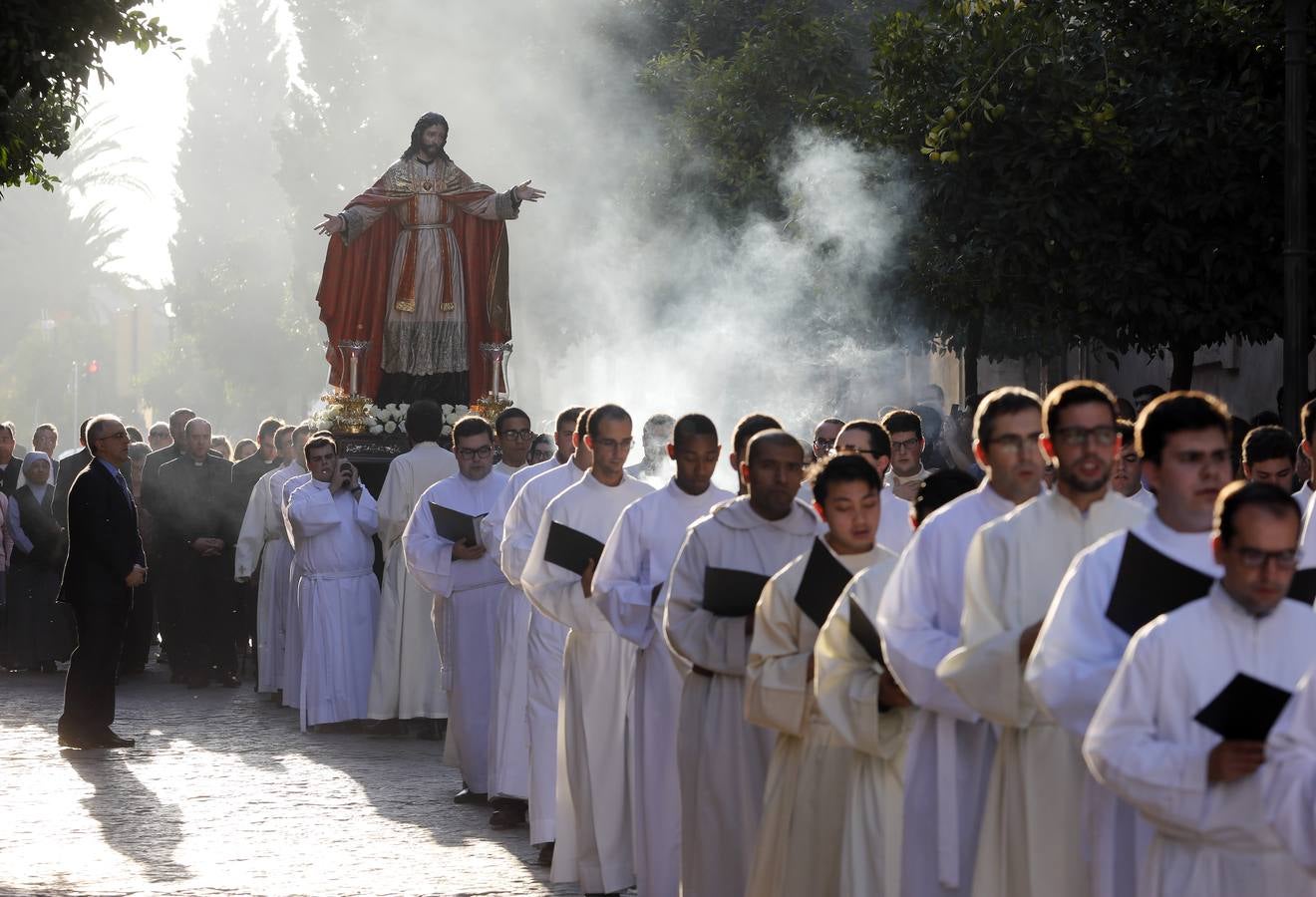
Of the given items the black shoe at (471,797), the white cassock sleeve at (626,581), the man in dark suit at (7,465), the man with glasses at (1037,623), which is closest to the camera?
the man with glasses at (1037,623)

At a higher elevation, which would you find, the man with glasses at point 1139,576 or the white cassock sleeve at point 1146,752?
the man with glasses at point 1139,576

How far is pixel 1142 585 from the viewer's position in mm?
4965

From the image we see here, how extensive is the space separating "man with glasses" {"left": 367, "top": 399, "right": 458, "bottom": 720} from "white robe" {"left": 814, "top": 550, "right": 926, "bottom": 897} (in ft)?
26.1

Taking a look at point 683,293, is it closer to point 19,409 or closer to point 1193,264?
point 1193,264

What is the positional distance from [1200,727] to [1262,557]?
35 centimetres

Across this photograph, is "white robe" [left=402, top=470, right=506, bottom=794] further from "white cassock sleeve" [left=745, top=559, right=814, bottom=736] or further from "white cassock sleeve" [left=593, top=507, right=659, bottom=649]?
"white cassock sleeve" [left=745, top=559, right=814, bottom=736]

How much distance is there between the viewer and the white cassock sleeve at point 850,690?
589cm

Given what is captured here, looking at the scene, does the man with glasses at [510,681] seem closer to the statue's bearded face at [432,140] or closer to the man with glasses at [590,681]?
the man with glasses at [590,681]

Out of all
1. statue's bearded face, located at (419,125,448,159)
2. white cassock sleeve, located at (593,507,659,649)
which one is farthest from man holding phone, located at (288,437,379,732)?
white cassock sleeve, located at (593,507,659,649)

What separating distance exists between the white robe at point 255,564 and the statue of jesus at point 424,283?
181 centimetres

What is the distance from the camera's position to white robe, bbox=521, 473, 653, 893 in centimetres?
858

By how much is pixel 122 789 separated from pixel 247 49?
94635mm

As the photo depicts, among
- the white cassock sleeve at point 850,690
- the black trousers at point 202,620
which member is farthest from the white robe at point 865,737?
the black trousers at point 202,620

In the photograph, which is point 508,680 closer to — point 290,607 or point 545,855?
point 545,855
